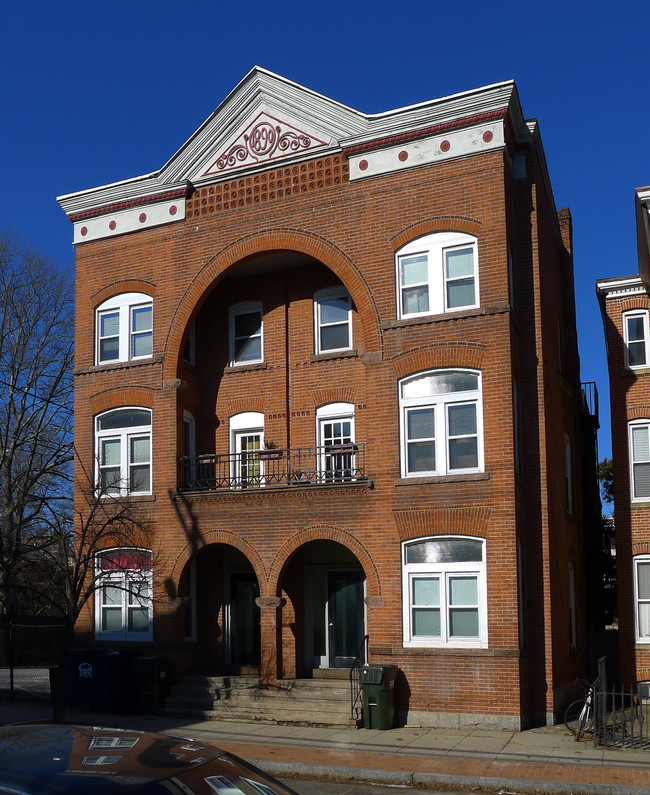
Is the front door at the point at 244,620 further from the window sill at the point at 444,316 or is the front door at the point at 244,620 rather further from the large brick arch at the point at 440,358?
the window sill at the point at 444,316

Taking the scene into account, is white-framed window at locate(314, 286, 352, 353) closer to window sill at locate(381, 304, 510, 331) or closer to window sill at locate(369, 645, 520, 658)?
window sill at locate(381, 304, 510, 331)

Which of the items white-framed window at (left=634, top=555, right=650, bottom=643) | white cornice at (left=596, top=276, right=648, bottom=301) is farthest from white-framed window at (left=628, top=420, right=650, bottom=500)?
white cornice at (left=596, top=276, right=648, bottom=301)

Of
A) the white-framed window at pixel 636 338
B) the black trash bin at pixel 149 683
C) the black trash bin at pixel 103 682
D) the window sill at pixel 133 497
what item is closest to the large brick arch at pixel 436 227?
the white-framed window at pixel 636 338

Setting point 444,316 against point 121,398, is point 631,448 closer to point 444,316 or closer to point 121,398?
point 444,316

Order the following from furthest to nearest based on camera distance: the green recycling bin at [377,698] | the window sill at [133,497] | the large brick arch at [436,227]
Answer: the window sill at [133,497] < the large brick arch at [436,227] < the green recycling bin at [377,698]

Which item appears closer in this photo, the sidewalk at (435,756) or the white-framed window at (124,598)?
the sidewalk at (435,756)

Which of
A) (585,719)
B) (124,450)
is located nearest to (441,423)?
(585,719)

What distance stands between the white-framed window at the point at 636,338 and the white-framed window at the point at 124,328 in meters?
12.0

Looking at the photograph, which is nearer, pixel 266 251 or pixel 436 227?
pixel 436 227

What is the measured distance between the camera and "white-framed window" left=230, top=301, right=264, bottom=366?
2259cm

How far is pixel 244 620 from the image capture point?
22047 millimetres

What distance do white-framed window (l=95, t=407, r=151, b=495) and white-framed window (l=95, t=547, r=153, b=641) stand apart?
5.08ft

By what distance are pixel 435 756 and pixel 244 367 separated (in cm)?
1075

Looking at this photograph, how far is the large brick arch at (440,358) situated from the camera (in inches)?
723
